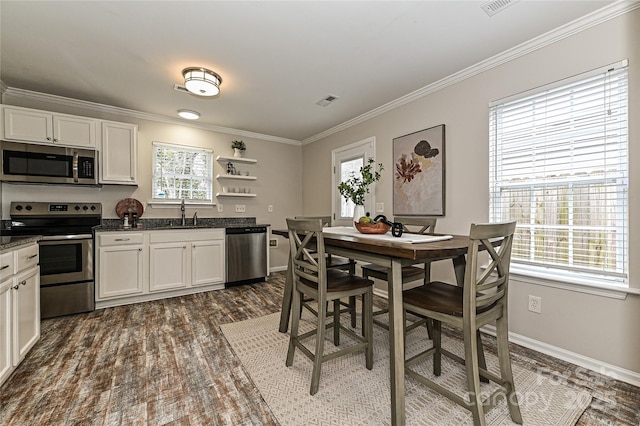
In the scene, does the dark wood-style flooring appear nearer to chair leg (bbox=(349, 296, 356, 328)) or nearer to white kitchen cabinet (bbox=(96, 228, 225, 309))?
white kitchen cabinet (bbox=(96, 228, 225, 309))

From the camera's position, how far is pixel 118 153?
3.47 meters

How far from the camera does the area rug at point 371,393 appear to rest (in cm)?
148

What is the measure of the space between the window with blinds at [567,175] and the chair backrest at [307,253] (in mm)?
1783

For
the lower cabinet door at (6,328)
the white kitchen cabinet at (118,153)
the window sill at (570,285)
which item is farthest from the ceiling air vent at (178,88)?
the window sill at (570,285)

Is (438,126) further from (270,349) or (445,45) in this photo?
(270,349)

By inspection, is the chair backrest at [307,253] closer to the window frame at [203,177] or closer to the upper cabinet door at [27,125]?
the window frame at [203,177]

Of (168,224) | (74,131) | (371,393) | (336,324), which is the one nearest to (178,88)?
(74,131)

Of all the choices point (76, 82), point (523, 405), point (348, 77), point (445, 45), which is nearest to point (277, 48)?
point (348, 77)

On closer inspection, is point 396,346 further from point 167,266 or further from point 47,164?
point 47,164

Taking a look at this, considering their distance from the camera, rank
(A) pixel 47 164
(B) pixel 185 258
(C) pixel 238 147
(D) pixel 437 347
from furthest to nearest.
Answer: (C) pixel 238 147
(B) pixel 185 258
(A) pixel 47 164
(D) pixel 437 347

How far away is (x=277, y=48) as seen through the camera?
7.72ft

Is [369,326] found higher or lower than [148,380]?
higher

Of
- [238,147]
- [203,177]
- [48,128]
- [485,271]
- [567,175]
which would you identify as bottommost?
[485,271]

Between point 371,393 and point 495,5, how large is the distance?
105 inches
